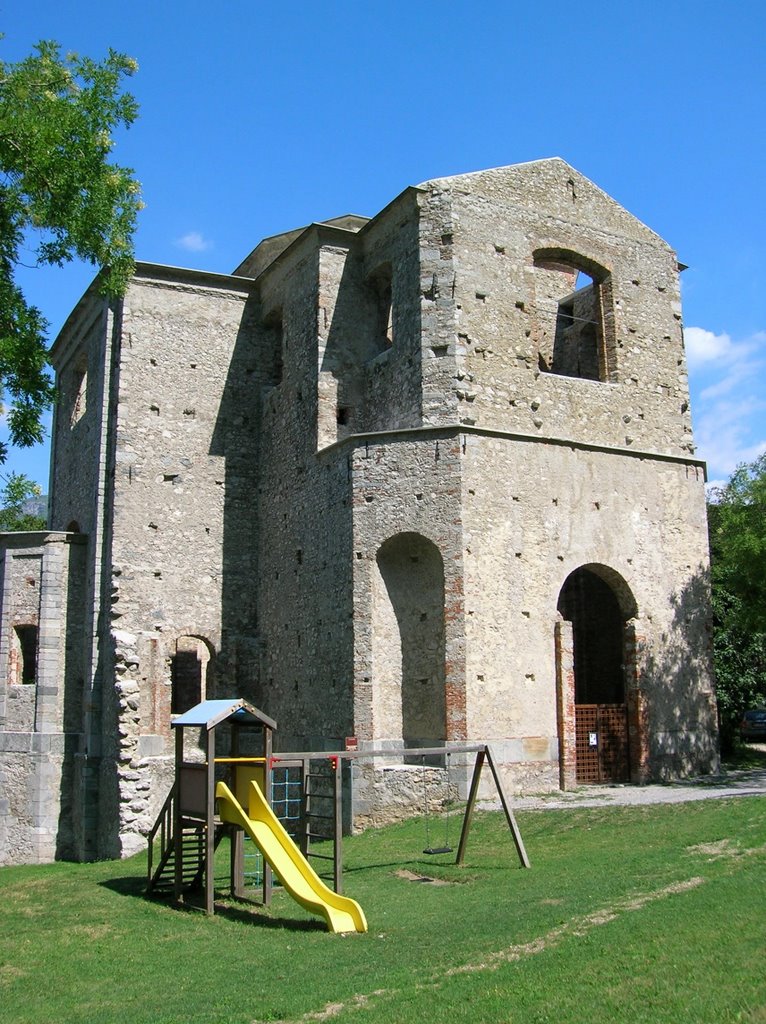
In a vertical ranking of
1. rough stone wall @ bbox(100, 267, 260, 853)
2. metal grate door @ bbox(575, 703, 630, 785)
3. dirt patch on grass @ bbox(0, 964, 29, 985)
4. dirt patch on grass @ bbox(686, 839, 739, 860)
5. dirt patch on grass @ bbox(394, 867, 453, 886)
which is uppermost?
rough stone wall @ bbox(100, 267, 260, 853)

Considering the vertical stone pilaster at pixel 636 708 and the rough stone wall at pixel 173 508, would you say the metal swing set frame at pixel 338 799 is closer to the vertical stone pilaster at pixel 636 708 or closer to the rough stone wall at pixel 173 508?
the vertical stone pilaster at pixel 636 708

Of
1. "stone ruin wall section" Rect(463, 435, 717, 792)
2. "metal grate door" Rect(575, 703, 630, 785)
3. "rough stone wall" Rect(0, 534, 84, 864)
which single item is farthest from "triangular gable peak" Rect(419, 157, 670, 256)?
"rough stone wall" Rect(0, 534, 84, 864)

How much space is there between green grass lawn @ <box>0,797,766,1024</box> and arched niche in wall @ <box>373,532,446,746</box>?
3.04 m

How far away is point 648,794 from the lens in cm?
1705

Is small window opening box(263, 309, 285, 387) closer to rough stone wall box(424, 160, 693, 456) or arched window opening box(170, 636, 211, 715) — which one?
rough stone wall box(424, 160, 693, 456)

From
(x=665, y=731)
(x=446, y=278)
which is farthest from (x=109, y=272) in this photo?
(x=665, y=731)

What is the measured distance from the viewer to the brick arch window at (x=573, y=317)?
20.6m

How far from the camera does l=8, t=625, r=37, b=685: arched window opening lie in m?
22.1

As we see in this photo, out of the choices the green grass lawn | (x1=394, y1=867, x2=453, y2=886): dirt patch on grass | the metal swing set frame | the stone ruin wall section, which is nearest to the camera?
the green grass lawn

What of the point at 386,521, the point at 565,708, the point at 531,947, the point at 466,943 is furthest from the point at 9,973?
the point at 565,708

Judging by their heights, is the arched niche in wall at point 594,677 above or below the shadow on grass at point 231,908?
above

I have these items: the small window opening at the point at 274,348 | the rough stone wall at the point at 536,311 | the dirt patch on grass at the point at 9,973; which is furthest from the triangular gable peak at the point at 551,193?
the dirt patch on grass at the point at 9,973

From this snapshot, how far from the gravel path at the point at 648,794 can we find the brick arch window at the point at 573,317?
8028 mm

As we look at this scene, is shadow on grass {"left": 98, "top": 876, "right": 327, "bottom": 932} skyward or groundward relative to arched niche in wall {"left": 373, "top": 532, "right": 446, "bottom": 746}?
groundward
